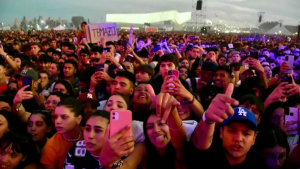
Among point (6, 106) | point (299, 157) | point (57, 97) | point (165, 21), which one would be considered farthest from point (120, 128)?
point (165, 21)

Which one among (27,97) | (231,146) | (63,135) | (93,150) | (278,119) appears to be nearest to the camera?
(231,146)

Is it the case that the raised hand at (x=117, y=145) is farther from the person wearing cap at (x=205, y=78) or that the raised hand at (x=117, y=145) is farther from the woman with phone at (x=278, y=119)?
the person wearing cap at (x=205, y=78)

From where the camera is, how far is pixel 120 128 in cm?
138

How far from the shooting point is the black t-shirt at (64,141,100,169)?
2219mm

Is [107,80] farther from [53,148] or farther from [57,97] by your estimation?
[53,148]

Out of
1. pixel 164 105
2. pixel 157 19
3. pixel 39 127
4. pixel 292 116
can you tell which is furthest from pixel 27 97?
pixel 157 19

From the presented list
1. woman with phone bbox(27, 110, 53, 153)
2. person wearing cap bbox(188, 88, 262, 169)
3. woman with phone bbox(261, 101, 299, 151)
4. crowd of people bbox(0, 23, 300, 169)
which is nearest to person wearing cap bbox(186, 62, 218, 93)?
crowd of people bbox(0, 23, 300, 169)

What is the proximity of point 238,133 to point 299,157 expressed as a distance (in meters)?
0.45

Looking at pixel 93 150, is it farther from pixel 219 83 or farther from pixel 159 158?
pixel 219 83

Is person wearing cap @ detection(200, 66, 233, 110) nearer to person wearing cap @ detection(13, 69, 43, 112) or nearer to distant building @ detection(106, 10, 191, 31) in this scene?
person wearing cap @ detection(13, 69, 43, 112)

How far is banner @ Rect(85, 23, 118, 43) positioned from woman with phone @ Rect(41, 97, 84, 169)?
158 inches

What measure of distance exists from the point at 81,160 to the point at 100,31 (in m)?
4.89

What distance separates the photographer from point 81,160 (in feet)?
7.35

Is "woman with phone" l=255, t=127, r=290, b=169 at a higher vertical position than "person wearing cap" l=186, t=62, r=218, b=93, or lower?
lower
